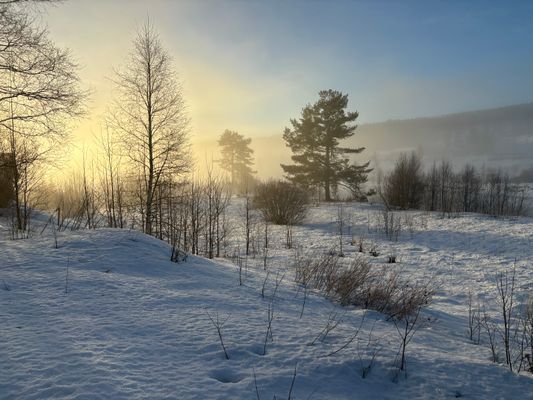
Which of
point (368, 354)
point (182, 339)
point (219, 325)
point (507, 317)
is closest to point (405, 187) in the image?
point (507, 317)

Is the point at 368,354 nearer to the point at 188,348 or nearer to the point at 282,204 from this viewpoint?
the point at 188,348

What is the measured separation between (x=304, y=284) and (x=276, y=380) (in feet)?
12.2

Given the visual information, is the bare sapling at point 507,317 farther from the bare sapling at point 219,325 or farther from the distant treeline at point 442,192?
the distant treeline at point 442,192

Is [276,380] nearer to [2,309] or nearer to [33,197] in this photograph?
[2,309]

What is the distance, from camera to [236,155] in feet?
181

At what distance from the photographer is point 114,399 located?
199 cm

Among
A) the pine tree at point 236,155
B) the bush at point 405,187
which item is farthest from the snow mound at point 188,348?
the pine tree at point 236,155

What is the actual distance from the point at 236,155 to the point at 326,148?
83.3 feet

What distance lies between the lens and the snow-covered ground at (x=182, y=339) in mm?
2258

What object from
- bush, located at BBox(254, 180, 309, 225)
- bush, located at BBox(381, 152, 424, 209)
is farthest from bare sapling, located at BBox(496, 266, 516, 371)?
bush, located at BBox(381, 152, 424, 209)

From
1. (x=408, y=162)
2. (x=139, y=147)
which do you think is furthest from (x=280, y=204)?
(x=408, y=162)

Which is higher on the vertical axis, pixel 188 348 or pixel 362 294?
pixel 188 348

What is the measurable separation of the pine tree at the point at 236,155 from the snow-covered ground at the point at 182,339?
162 feet

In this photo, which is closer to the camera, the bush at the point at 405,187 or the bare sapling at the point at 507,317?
the bare sapling at the point at 507,317
